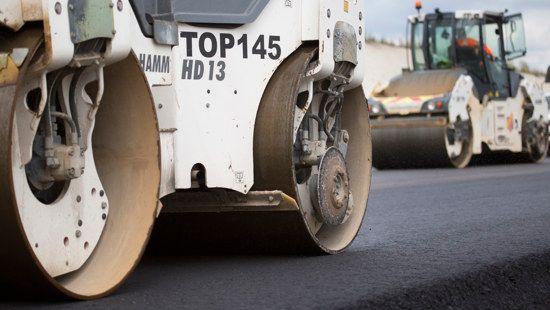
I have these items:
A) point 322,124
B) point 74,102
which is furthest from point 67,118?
point 322,124

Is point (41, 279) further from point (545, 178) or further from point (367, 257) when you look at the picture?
point (545, 178)

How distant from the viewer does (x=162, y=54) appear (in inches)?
180

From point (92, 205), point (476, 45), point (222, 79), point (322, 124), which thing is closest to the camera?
point (92, 205)

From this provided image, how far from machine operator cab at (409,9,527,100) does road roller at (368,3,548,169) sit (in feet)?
0.05

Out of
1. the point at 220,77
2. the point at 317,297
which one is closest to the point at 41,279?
the point at 317,297

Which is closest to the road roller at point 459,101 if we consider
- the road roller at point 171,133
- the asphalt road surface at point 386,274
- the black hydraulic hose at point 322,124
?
the asphalt road surface at point 386,274

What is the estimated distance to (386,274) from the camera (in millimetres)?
4703

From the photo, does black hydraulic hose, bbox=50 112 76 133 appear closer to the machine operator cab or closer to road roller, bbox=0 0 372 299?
road roller, bbox=0 0 372 299

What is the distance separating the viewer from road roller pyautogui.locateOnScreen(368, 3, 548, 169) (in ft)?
50.9

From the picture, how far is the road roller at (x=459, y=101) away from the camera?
50.9 feet

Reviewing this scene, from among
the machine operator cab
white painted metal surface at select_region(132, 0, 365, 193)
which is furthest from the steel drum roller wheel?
the machine operator cab

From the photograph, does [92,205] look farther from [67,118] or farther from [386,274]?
[386,274]

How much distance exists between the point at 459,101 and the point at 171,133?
11393mm

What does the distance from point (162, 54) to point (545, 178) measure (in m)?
8.50
